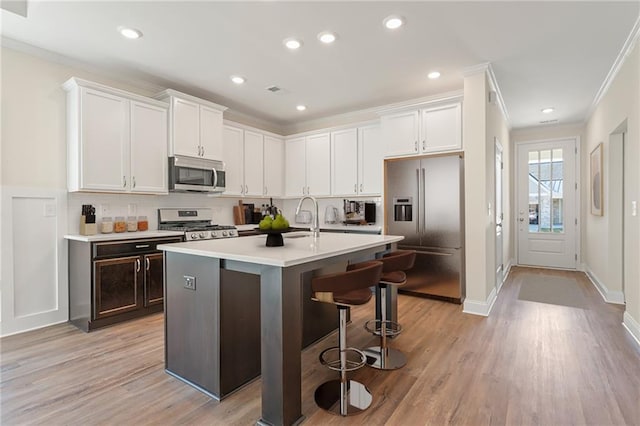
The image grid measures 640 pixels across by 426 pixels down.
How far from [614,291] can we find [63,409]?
5.50 meters

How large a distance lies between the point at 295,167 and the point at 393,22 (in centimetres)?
325

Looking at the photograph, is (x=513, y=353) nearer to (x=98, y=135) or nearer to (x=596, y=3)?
(x=596, y=3)

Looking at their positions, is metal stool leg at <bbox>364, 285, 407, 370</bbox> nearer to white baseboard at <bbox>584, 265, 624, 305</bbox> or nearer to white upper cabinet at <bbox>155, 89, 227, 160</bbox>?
white upper cabinet at <bbox>155, 89, 227, 160</bbox>

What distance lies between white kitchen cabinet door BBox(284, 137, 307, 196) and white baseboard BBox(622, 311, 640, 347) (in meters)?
4.23

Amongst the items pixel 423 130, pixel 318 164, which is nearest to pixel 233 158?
pixel 318 164

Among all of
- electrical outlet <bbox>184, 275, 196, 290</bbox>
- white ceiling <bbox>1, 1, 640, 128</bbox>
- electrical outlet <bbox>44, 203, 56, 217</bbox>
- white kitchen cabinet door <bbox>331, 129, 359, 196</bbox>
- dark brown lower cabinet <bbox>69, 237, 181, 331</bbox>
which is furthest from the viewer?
white kitchen cabinet door <bbox>331, 129, 359, 196</bbox>

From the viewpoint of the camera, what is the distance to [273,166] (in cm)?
556

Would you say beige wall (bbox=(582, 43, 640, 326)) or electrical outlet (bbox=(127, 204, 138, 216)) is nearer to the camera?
beige wall (bbox=(582, 43, 640, 326))

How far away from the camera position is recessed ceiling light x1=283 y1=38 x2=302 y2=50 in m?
2.95

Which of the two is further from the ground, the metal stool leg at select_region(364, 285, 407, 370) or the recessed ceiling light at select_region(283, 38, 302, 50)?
the recessed ceiling light at select_region(283, 38, 302, 50)

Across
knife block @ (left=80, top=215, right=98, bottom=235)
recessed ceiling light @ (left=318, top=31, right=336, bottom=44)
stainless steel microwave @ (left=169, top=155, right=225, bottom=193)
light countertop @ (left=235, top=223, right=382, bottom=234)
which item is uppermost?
recessed ceiling light @ (left=318, top=31, right=336, bottom=44)

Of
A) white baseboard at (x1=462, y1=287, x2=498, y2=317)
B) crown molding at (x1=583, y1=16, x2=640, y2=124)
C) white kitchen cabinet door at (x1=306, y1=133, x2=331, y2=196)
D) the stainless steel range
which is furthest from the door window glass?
the stainless steel range

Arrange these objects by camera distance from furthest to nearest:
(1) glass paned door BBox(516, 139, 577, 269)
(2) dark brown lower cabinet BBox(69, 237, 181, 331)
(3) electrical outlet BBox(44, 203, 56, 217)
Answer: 1. (1) glass paned door BBox(516, 139, 577, 269)
2. (3) electrical outlet BBox(44, 203, 56, 217)
3. (2) dark brown lower cabinet BBox(69, 237, 181, 331)

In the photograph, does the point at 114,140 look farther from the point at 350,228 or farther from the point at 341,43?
the point at 350,228
